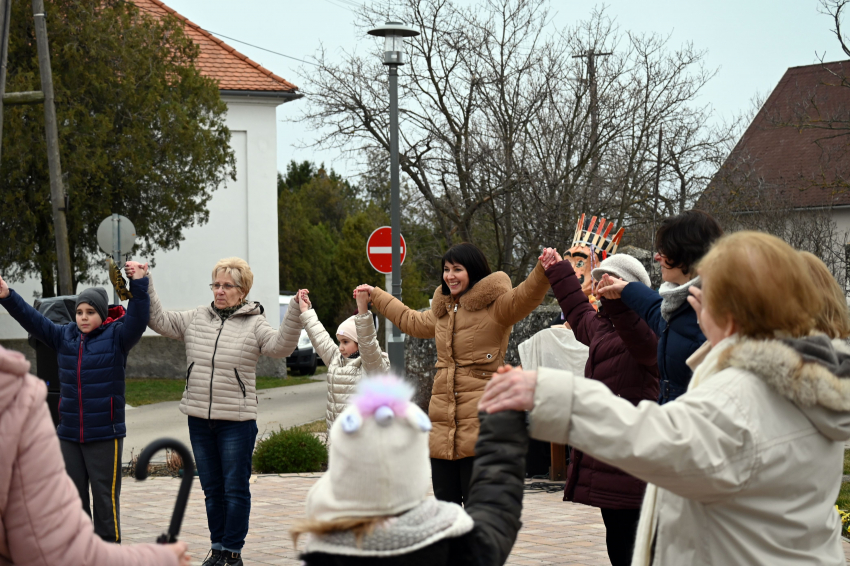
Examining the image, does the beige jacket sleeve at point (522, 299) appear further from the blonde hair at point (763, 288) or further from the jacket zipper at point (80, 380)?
the blonde hair at point (763, 288)

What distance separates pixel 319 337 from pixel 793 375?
4878 mm

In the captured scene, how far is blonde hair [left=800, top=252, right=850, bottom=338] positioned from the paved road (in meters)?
9.56

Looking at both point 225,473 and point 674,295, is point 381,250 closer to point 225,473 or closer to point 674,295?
point 225,473

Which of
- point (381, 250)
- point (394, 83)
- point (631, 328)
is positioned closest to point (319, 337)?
point (631, 328)

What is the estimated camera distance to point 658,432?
6.81 feet

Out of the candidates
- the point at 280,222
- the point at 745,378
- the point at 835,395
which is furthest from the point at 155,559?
the point at 280,222

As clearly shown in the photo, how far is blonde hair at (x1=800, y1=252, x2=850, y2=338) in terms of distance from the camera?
255 centimetres

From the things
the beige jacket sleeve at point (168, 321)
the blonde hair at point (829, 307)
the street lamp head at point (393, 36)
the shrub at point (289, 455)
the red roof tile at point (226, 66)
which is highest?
the red roof tile at point (226, 66)

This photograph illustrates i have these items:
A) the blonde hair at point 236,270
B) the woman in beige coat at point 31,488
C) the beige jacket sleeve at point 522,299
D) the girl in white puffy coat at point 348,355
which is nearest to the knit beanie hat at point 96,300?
the blonde hair at point 236,270

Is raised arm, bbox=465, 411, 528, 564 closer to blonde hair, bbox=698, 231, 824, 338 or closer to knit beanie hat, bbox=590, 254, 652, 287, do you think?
blonde hair, bbox=698, 231, 824, 338

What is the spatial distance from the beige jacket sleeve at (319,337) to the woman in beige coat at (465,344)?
3.06ft

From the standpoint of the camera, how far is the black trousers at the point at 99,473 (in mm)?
5637

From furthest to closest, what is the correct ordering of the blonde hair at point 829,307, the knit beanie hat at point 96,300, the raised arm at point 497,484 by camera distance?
1. the knit beanie hat at point 96,300
2. the blonde hair at point 829,307
3. the raised arm at point 497,484

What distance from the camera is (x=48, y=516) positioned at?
2029 millimetres
